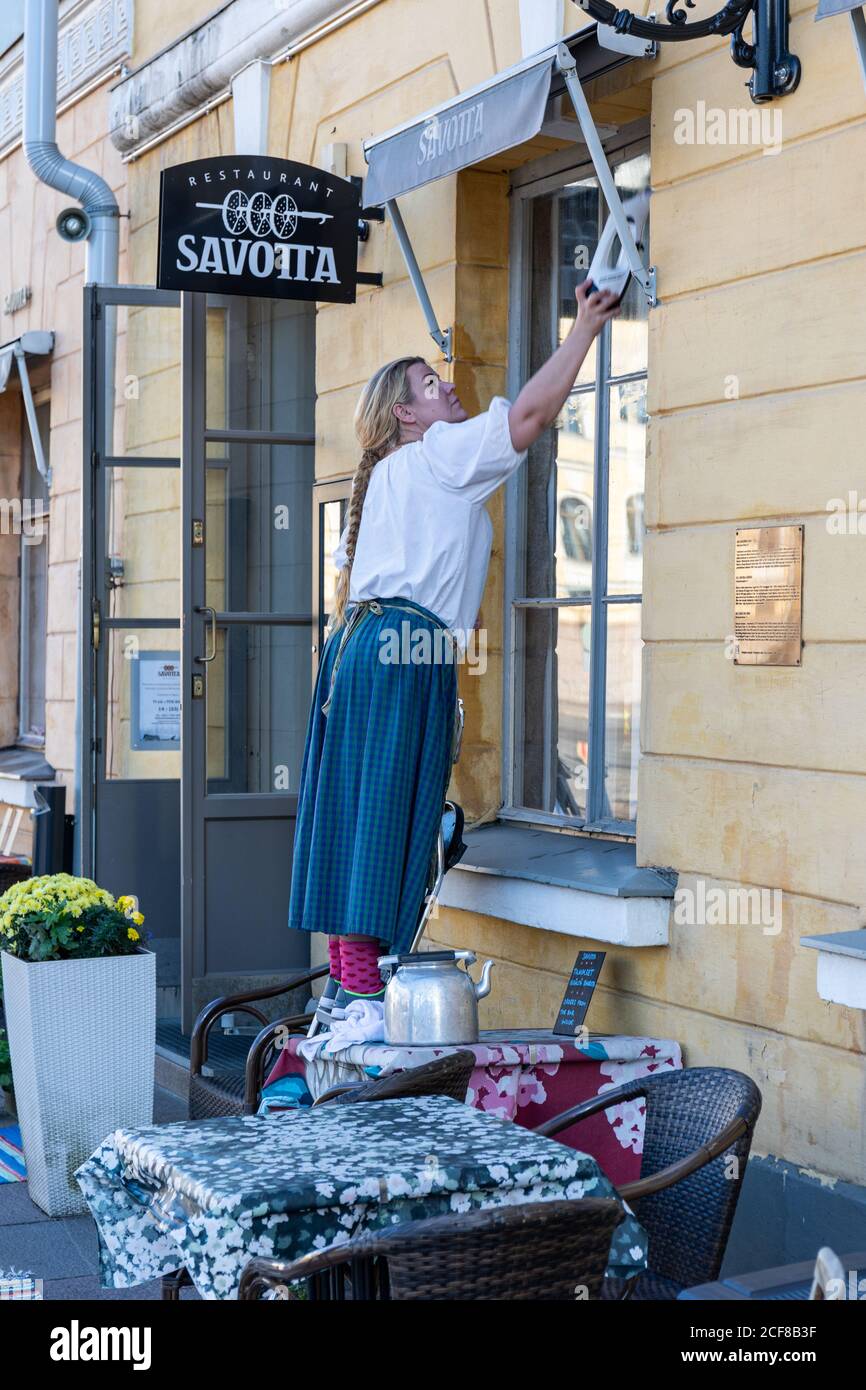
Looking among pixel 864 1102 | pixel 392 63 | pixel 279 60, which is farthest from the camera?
pixel 279 60

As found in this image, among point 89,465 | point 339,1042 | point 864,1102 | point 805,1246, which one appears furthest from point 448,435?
point 89,465

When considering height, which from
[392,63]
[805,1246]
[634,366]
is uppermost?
[392,63]

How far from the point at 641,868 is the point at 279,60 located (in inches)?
140

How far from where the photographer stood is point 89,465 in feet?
20.4

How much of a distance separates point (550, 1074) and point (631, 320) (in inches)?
81.4

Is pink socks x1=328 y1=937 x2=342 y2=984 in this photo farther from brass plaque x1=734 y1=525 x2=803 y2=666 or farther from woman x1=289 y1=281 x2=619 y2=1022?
brass plaque x1=734 y1=525 x2=803 y2=666

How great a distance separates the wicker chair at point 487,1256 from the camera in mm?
2188

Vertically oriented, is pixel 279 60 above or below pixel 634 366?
above

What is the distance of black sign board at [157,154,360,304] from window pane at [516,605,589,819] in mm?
1314

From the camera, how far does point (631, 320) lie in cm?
462

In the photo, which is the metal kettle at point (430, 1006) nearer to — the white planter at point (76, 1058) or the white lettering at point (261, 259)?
the white planter at point (76, 1058)

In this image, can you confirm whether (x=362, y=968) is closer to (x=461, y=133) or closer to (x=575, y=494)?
(x=575, y=494)

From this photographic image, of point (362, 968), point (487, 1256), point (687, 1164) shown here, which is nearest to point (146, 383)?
point (362, 968)

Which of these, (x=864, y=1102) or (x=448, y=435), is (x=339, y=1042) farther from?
(x=448, y=435)
